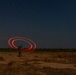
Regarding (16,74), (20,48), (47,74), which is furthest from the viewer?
(20,48)

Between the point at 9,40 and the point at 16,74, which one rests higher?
the point at 9,40

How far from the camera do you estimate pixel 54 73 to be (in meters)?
31.2

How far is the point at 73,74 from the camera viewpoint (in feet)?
102

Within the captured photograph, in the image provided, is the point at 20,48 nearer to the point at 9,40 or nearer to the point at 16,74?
the point at 9,40

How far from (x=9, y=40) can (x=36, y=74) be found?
132 ft

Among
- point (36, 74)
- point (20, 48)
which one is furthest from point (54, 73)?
point (20, 48)

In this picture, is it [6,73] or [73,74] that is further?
[73,74]

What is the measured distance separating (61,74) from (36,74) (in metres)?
2.85

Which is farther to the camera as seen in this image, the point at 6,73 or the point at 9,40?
the point at 9,40

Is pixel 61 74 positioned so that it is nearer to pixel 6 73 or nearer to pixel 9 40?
pixel 6 73

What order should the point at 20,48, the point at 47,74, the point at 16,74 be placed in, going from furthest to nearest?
1. the point at 20,48
2. the point at 47,74
3. the point at 16,74

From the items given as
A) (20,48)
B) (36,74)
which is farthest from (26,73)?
(20,48)

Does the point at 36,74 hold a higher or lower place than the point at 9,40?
lower

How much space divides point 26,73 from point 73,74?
5.13 m
